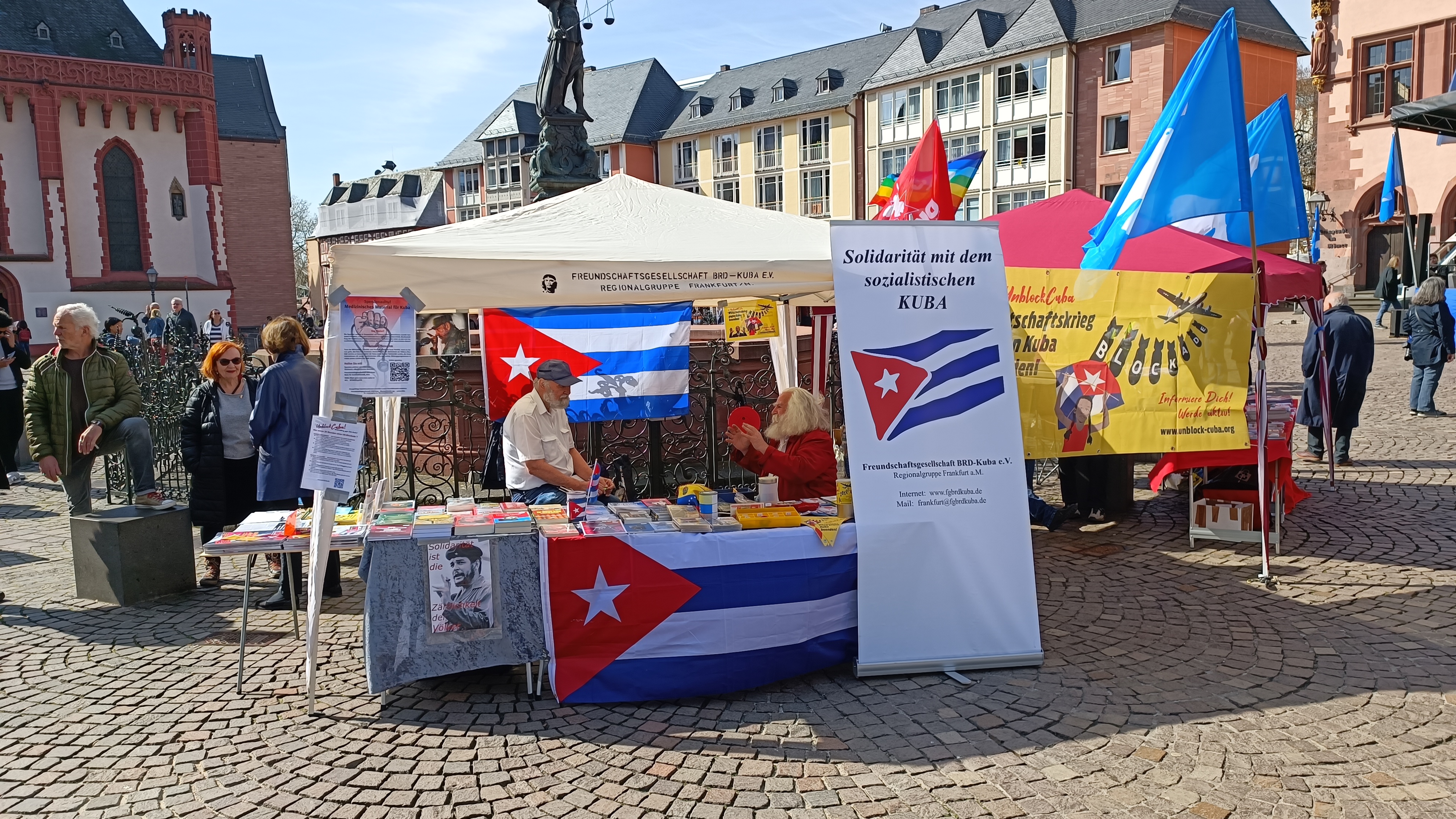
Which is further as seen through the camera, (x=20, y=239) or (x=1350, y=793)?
(x=20, y=239)

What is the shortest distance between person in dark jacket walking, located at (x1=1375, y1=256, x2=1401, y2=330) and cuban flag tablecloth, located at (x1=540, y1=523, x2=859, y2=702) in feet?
81.6

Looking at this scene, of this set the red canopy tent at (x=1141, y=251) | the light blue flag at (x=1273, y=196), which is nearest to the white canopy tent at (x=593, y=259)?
the red canopy tent at (x=1141, y=251)

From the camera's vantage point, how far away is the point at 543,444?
618 centimetres

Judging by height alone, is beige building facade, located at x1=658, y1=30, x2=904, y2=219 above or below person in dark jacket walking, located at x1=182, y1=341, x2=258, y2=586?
above

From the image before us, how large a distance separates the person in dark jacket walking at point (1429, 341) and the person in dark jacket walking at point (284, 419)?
41.8 ft

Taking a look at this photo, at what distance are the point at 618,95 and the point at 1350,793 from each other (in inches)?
2492

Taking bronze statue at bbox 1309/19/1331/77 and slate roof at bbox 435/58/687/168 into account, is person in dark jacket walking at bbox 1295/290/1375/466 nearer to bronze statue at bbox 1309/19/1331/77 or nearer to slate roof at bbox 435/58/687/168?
bronze statue at bbox 1309/19/1331/77

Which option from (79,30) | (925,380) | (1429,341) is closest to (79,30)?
(79,30)

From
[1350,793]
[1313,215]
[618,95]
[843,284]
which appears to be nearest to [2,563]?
[843,284]

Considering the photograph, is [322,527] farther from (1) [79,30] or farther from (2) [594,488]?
(1) [79,30]

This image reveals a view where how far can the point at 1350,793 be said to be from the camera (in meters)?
3.69

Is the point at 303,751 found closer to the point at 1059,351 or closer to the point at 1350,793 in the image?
the point at 1350,793

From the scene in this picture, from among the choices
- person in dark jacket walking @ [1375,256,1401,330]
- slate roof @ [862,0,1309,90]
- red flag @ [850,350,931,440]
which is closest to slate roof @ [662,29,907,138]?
slate roof @ [862,0,1309,90]

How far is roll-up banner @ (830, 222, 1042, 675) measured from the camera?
491cm
